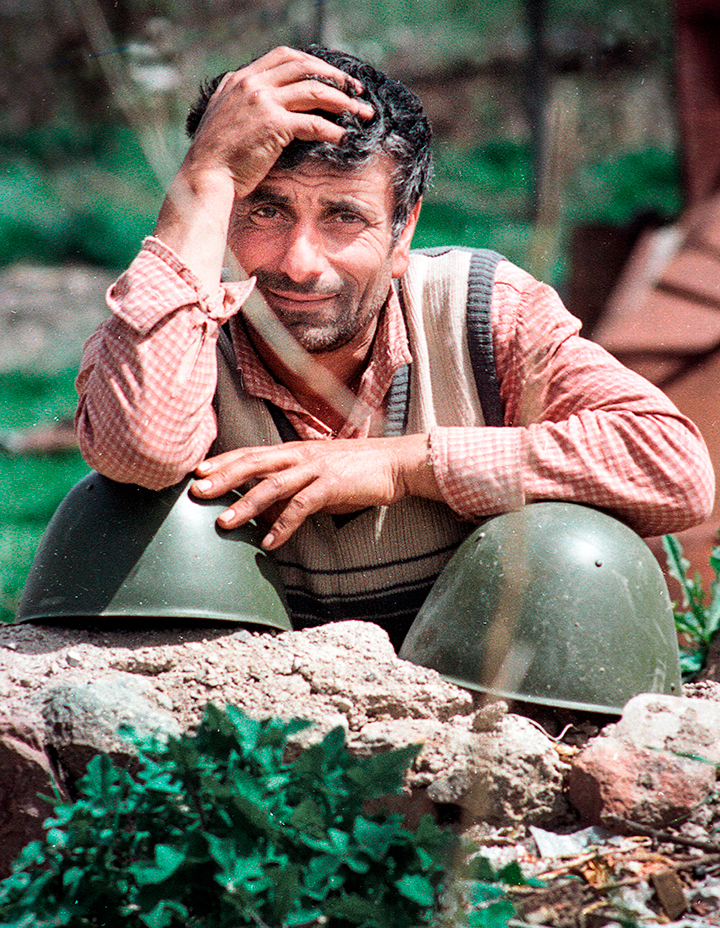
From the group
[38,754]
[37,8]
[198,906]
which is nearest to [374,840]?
[198,906]

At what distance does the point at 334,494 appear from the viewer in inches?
95.2

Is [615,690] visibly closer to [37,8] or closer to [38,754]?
[38,754]

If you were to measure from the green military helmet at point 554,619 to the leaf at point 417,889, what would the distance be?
741mm

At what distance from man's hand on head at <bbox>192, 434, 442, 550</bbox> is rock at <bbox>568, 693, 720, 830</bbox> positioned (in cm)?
77

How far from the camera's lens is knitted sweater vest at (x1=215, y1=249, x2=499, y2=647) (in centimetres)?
264

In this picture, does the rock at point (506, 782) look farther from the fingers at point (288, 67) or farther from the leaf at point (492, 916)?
the fingers at point (288, 67)

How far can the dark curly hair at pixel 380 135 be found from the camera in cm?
254

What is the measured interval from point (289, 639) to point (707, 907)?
998mm

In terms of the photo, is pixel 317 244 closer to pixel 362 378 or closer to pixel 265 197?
pixel 265 197

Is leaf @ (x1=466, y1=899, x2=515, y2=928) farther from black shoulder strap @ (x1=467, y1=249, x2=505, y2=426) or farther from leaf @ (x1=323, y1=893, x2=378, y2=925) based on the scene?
black shoulder strap @ (x1=467, y1=249, x2=505, y2=426)

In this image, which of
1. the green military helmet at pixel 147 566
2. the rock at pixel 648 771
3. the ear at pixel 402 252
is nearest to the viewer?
the rock at pixel 648 771

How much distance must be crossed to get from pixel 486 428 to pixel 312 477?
44cm

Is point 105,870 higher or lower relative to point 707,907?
higher

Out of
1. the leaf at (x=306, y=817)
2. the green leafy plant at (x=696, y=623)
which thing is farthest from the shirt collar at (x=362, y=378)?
the leaf at (x=306, y=817)
